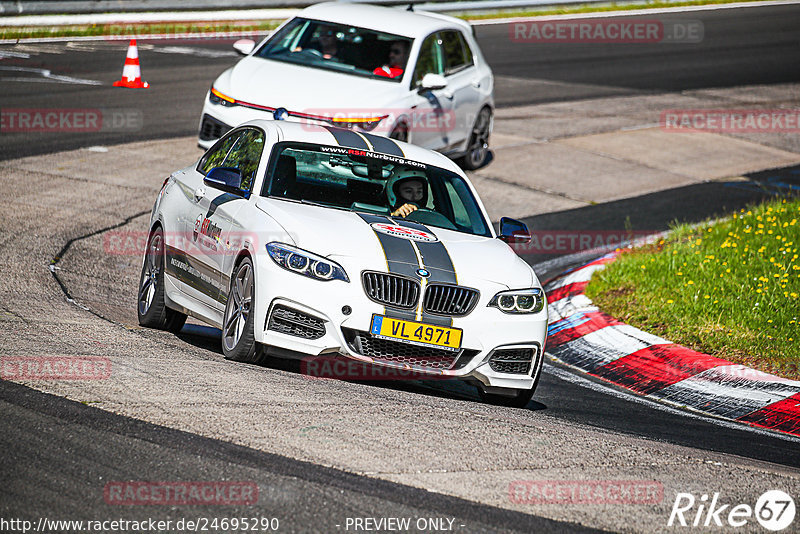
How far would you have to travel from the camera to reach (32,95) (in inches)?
651

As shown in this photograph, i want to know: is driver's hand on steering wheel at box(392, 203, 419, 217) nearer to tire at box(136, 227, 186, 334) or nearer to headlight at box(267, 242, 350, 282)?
headlight at box(267, 242, 350, 282)

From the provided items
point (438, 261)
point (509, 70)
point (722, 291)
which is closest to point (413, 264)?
point (438, 261)

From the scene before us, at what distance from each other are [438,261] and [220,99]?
649 centimetres

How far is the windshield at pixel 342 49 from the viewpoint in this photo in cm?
1396

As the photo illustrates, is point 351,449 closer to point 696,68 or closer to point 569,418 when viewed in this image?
point 569,418

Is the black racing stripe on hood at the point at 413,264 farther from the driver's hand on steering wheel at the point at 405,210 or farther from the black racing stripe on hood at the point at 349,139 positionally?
the black racing stripe on hood at the point at 349,139

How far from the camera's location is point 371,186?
8.41m

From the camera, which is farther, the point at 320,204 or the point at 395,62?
the point at 395,62

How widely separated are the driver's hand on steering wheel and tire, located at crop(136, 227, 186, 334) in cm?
177

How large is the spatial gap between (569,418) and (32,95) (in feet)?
37.7

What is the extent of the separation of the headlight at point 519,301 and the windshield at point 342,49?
678 cm

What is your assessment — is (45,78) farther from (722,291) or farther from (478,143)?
(722,291)

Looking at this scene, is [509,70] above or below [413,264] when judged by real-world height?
below

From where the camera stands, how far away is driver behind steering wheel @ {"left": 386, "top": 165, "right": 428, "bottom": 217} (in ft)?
27.6
